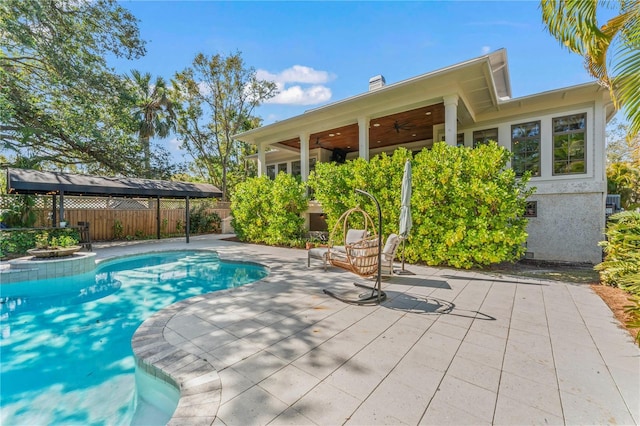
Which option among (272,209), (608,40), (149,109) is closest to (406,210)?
(608,40)

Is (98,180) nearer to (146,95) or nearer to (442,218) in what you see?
(146,95)

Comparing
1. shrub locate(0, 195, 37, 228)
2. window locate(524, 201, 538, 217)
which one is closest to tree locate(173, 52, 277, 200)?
shrub locate(0, 195, 37, 228)

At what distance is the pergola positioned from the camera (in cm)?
845

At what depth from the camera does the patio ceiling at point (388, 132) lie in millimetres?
9758

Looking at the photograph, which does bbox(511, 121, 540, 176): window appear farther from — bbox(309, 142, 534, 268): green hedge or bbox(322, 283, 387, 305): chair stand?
bbox(322, 283, 387, 305): chair stand

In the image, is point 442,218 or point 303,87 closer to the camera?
point 442,218

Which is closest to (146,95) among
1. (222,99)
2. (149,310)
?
(222,99)

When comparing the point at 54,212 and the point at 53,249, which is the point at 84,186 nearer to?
the point at 54,212

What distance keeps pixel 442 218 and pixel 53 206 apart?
14.3 meters

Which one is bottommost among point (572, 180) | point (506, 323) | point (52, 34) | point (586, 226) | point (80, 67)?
point (506, 323)

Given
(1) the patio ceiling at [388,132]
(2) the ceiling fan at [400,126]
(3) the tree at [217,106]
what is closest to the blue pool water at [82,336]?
(1) the patio ceiling at [388,132]

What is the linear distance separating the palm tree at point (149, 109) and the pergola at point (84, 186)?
783 centimetres

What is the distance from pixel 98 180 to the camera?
10445 mm

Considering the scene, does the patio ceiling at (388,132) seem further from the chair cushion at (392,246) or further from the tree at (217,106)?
the tree at (217,106)
